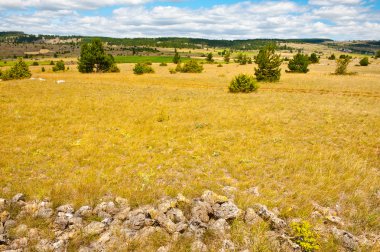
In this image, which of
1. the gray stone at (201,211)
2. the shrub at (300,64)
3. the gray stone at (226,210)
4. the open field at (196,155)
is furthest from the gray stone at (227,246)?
the shrub at (300,64)

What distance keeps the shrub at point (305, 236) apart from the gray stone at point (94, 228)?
4.65 metres

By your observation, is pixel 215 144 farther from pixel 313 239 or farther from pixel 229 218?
pixel 313 239

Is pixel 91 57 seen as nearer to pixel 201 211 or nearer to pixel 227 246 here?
pixel 201 211

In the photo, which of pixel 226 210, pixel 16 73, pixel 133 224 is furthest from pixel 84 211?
pixel 16 73

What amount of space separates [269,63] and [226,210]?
42.5 m

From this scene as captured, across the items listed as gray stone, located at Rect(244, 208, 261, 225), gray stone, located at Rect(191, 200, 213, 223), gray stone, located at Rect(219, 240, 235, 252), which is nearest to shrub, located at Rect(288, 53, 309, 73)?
gray stone, located at Rect(244, 208, 261, 225)

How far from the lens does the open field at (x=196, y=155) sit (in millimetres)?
8219

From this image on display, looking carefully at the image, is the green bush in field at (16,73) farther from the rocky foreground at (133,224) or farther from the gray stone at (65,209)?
the gray stone at (65,209)

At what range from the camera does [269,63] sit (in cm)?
4522

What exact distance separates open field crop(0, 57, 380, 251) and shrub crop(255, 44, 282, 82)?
83.9ft

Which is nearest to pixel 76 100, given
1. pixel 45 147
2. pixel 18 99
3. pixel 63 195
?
pixel 18 99

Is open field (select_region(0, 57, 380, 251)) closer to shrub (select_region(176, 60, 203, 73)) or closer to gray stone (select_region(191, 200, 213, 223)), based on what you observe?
gray stone (select_region(191, 200, 213, 223))

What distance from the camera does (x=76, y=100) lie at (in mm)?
A: 22828

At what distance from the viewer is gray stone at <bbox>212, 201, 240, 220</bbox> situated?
22.1ft
